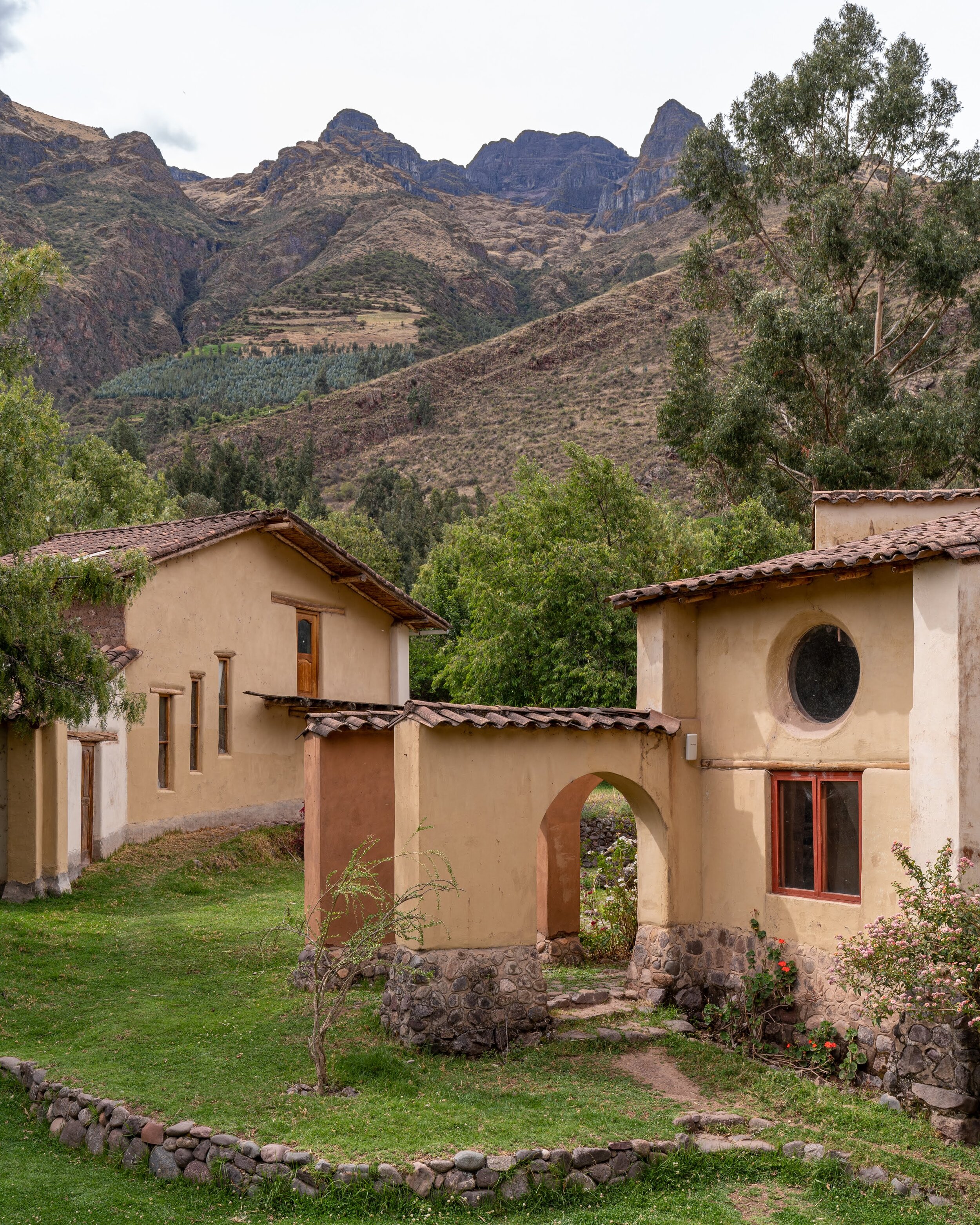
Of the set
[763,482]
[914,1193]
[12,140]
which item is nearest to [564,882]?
[914,1193]

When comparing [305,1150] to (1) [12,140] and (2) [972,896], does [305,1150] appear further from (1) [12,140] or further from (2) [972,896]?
(1) [12,140]

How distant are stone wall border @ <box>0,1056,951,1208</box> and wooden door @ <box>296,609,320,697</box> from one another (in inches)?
593

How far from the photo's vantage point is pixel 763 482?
91.4 feet

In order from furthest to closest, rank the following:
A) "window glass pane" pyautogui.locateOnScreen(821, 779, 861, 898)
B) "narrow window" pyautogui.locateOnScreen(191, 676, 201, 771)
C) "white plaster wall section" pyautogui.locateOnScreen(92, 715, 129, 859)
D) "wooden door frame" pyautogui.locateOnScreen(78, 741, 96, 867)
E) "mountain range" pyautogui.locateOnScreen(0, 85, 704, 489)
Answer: "mountain range" pyautogui.locateOnScreen(0, 85, 704, 489)
"narrow window" pyautogui.locateOnScreen(191, 676, 201, 771)
"white plaster wall section" pyautogui.locateOnScreen(92, 715, 129, 859)
"wooden door frame" pyautogui.locateOnScreen(78, 741, 96, 867)
"window glass pane" pyautogui.locateOnScreen(821, 779, 861, 898)

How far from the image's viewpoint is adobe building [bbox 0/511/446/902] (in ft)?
53.0

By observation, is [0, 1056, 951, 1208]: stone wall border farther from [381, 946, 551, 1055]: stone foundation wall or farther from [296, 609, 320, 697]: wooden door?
[296, 609, 320, 697]: wooden door

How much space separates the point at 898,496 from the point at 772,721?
360 cm

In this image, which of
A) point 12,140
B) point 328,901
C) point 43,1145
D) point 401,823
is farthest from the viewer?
point 12,140

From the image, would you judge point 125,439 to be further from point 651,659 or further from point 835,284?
point 651,659

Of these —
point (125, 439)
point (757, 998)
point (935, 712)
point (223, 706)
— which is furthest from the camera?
point (125, 439)

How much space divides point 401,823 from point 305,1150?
11.1ft

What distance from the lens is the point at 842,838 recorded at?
1084 cm

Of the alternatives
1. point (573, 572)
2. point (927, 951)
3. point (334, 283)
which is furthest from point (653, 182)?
point (927, 951)

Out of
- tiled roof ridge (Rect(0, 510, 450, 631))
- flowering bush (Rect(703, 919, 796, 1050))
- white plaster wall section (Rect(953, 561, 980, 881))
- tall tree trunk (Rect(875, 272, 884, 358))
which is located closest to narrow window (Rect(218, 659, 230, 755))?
tiled roof ridge (Rect(0, 510, 450, 631))
